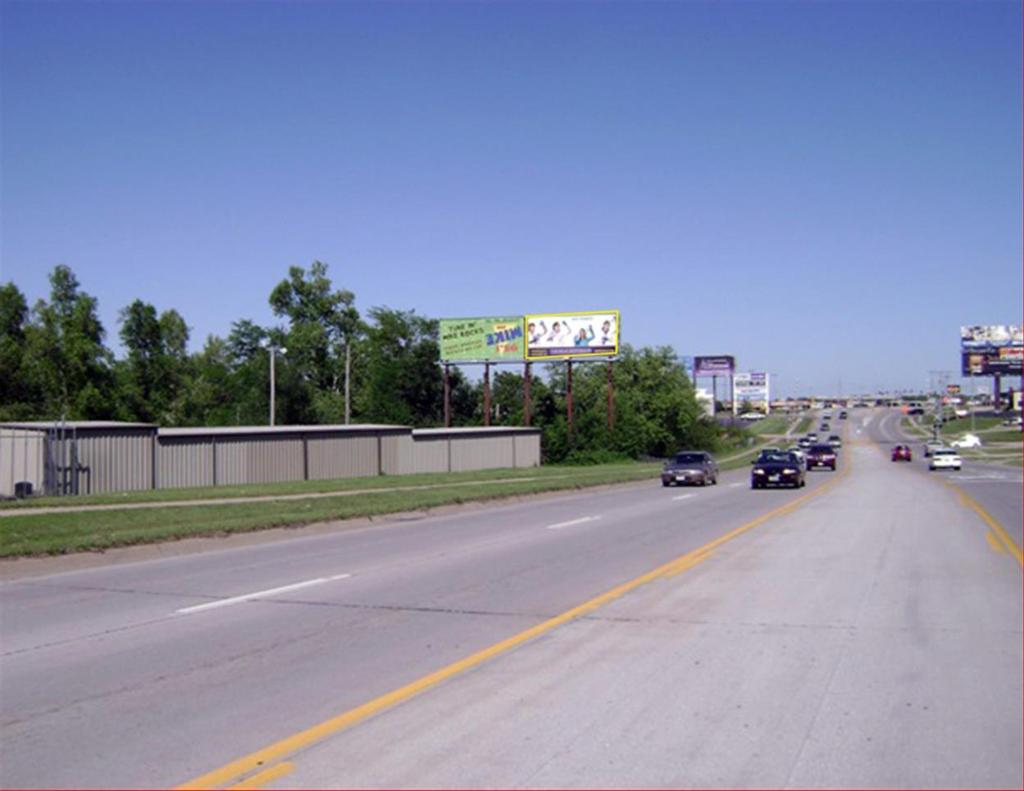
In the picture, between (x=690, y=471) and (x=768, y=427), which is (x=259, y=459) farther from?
(x=768, y=427)

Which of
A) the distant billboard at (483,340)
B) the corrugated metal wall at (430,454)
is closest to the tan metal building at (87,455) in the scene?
the corrugated metal wall at (430,454)

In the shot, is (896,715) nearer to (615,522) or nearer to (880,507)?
(615,522)

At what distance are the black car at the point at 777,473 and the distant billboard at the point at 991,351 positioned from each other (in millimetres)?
103503

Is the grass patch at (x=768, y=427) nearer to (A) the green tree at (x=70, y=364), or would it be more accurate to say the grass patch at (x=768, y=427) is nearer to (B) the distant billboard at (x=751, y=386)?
(B) the distant billboard at (x=751, y=386)

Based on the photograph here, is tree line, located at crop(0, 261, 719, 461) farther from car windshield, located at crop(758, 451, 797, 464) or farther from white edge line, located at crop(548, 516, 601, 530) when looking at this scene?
white edge line, located at crop(548, 516, 601, 530)

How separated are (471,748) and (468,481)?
1325 inches

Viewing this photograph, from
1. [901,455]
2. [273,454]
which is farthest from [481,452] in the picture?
[901,455]

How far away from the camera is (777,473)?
38938 millimetres

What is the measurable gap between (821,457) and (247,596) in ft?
174

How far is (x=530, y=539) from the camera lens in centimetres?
1975

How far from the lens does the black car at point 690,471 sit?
42.3 meters

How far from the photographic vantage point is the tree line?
64.2 meters

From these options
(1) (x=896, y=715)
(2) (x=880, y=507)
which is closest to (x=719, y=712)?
(1) (x=896, y=715)

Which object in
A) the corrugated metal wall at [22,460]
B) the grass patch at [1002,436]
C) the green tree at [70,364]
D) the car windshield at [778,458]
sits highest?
the green tree at [70,364]
